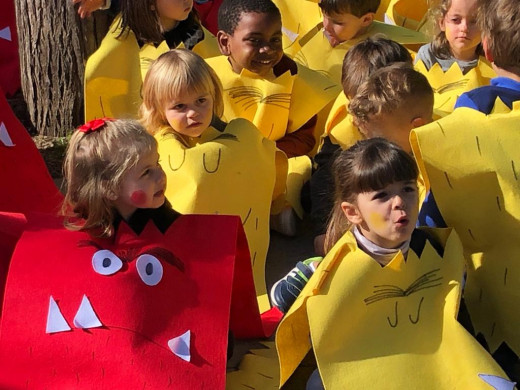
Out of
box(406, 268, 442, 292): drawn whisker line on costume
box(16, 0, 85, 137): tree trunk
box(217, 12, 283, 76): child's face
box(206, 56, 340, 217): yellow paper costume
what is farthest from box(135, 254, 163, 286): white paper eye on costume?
box(16, 0, 85, 137): tree trunk

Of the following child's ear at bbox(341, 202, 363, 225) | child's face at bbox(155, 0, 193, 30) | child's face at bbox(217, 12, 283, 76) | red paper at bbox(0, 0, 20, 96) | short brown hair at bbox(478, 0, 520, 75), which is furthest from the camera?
red paper at bbox(0, 0, 20, 96)

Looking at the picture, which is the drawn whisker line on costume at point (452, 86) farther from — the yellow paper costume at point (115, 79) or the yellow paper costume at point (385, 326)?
the yellow paper costume at point (385, 326)

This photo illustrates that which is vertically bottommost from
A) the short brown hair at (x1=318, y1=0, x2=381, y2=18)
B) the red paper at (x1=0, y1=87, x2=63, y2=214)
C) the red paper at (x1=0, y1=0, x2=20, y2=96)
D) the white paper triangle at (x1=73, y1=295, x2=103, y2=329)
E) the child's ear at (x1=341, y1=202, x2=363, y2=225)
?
the red paper at (x1=0, y1=0, x2=20, y2=96)

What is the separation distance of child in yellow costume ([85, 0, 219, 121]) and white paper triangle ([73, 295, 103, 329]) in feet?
5.72

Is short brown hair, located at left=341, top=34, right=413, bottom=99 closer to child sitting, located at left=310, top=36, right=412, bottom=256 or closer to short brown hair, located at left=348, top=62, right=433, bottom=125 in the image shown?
child sitting, located at left=310, top=36, right=412, bottom=256

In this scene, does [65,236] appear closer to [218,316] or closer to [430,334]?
[218,316]

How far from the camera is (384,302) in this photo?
116 inches

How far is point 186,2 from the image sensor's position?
183 inches

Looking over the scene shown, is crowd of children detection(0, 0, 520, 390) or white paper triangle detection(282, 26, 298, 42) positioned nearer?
crowd of children detection(0, 0, 520, 390)

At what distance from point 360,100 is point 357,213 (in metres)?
0.73

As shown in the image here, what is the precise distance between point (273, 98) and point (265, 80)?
0.29 feet

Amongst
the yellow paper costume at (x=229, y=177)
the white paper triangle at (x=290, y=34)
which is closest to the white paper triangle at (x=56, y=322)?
the yellow paper costume at (x=229, y=177)

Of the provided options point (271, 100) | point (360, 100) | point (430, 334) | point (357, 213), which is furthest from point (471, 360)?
point (271, 100)

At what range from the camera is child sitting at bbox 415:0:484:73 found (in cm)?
439
